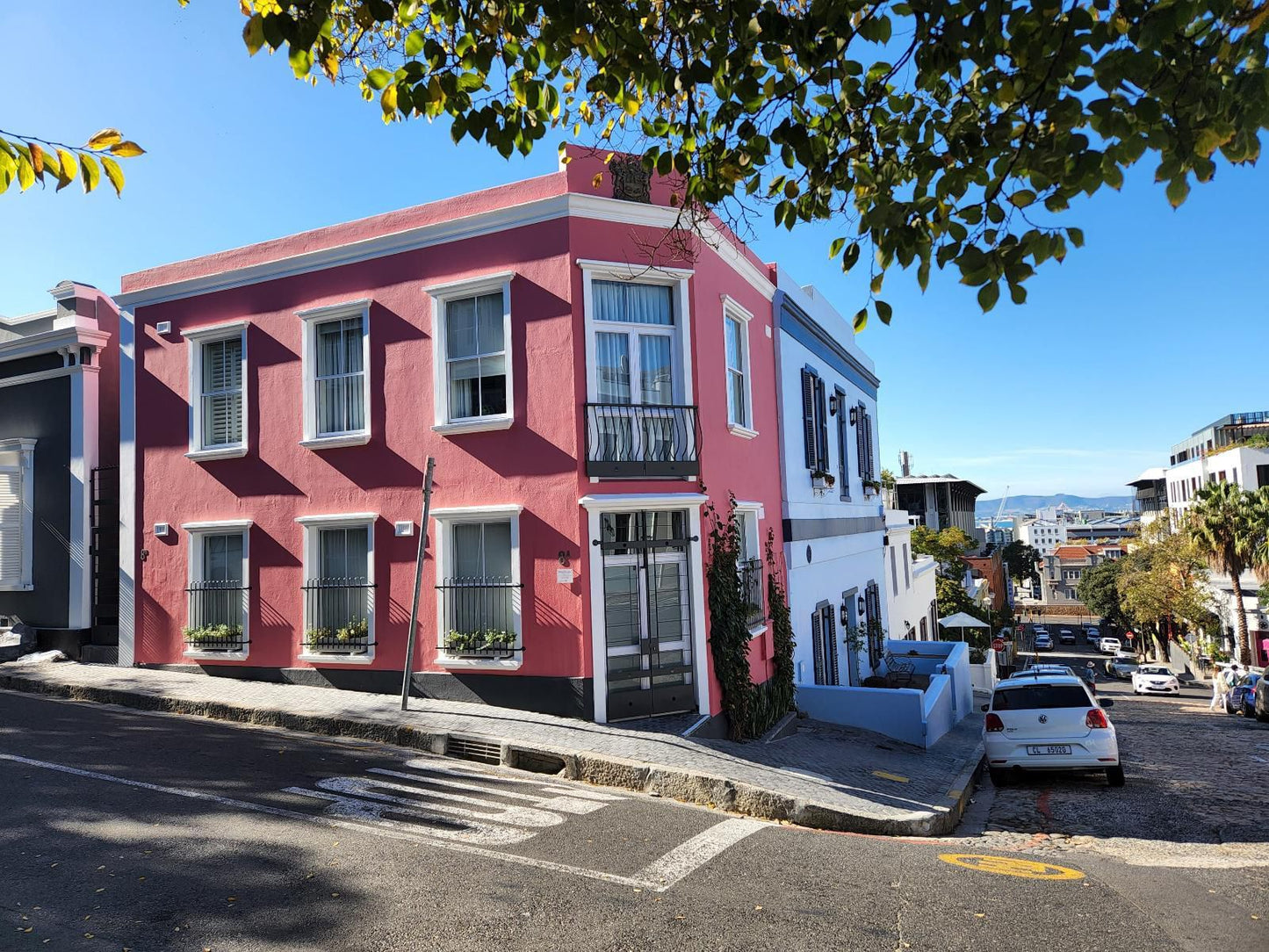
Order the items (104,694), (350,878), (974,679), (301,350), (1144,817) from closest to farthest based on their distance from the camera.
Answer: (350,878), (1144,817), (104,694), (301,350), (974,679)

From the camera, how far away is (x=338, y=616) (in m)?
12.3

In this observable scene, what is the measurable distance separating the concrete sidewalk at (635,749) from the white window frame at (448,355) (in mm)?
3606

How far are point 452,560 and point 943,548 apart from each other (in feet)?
109

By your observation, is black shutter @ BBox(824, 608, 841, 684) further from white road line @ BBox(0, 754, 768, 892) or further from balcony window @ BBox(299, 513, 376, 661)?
white road line @ BBox(0, 754, 768, 892)

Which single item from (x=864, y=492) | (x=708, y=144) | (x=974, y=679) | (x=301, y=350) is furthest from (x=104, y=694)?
(x=974, y=679)

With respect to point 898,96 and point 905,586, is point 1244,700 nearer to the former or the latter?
point 905,586

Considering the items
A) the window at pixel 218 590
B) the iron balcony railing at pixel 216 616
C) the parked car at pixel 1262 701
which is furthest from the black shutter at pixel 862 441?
the iron balcony railing at pixel 216 616

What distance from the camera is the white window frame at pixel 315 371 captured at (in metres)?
12.2

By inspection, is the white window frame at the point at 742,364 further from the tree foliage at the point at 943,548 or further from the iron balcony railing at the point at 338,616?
the tree foliage at the point at 943,548

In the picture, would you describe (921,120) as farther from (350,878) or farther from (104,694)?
(104,694)

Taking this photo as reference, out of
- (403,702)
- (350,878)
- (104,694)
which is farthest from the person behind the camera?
(104,694)

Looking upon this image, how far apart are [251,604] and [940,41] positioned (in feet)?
39.2

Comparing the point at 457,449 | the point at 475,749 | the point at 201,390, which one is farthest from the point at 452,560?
the point at 201,390

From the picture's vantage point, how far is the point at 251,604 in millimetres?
12906
